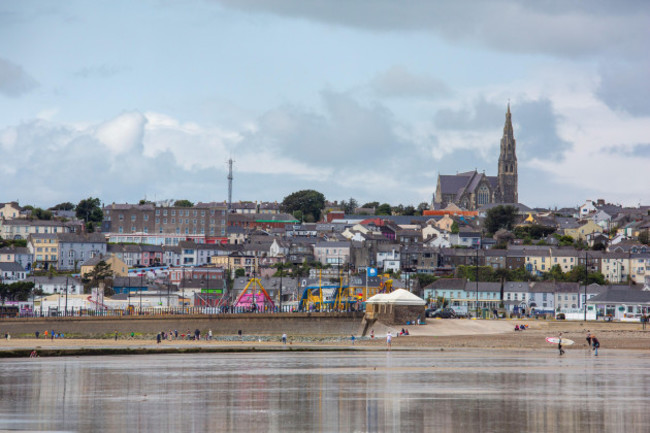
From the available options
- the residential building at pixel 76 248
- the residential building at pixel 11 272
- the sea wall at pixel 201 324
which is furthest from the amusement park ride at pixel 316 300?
the residential building at pixel 76 248

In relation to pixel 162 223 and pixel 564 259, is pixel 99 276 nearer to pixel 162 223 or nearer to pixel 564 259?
pixel 162 223

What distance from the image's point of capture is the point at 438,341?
2542 inches

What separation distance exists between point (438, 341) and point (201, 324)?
2159 centimetres

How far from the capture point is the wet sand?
60341 mm

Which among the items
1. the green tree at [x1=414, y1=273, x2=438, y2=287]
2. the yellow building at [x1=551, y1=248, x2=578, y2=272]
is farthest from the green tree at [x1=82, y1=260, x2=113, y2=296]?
the yellow building at [x1=551, y1=248, x2=578, y2=272]

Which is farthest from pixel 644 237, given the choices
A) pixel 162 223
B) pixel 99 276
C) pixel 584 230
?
pixel 99 276

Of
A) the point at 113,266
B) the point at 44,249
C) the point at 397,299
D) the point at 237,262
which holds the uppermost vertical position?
the point at 44,249

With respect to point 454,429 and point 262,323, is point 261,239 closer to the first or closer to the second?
point 262,323

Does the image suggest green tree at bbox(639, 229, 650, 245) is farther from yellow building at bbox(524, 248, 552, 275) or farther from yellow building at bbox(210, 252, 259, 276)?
yellow building at bbox(210, 252, 259, 276)

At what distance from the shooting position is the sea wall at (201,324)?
251ft

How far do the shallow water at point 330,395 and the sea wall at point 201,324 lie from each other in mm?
26636

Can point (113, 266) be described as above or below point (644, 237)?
below

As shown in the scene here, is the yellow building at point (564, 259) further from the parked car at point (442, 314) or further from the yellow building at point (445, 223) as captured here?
the parked car at point (442, 314)

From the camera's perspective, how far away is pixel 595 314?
94.4 meters
